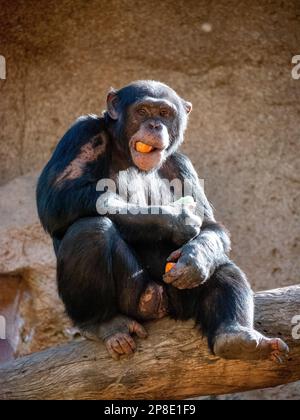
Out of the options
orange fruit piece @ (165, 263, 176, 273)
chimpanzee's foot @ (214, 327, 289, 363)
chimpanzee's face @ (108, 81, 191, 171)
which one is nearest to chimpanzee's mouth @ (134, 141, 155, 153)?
chimpanzee's face @ (108, 81, 191, 171)

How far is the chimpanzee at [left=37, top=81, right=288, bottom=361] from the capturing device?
218 inches

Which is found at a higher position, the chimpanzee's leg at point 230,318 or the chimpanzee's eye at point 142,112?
the chimpanzee's eye at point 142,112

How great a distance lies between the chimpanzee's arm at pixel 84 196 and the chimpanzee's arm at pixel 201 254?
145 mm

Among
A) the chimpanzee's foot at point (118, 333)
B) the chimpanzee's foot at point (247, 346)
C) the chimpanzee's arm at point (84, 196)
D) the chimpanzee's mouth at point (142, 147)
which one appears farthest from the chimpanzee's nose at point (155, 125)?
the chimpanzee's foot at point (247, 346)

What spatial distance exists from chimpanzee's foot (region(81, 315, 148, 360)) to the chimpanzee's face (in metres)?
1.23

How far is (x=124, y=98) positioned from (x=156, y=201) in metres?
0.85

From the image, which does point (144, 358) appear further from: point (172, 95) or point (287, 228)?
point (287, 228)

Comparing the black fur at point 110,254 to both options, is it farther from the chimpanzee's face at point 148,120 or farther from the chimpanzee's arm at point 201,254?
the chimpanzee's face at point 148,120

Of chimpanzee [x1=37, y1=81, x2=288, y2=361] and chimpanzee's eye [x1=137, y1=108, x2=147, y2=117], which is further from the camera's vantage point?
chimpanzee's eye [x1=137, y1=108, x2=147, y2=117]

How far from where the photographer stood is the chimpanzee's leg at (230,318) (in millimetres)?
5129

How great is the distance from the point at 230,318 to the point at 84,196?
1337 millimetres

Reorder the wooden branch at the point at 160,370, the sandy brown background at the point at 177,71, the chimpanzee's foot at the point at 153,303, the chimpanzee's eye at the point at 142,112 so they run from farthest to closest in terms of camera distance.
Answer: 1. the sandy brown background at the point at 177,71
2. the chimpanzee's eye at the point at 142,112
3. the chimpanzee's foot at the point at 153,303
4. the wooden branch at the point at 160,370

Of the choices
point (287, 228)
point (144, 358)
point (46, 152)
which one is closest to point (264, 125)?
point (287, 228)

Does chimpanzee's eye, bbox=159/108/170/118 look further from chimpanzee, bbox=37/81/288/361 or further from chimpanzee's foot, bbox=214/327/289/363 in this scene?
chimpanzee's foot, bbox=214/327/289/363
